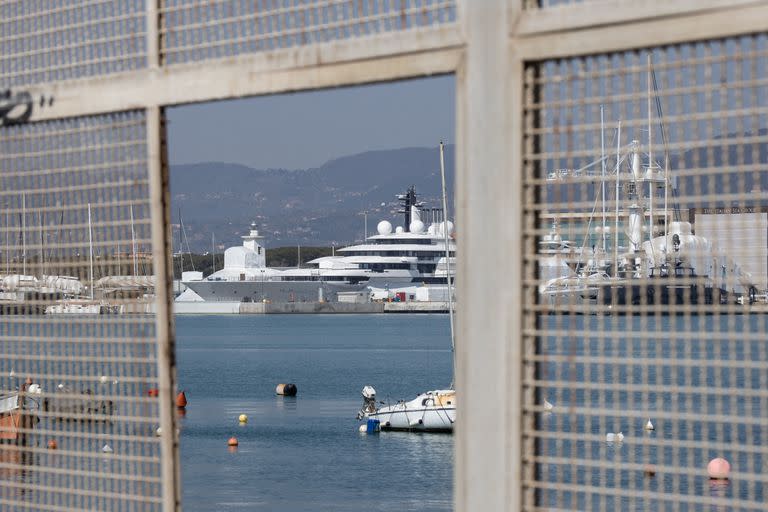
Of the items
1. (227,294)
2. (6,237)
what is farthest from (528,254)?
(227,294)

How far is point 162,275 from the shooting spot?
A: 4281 millimetres

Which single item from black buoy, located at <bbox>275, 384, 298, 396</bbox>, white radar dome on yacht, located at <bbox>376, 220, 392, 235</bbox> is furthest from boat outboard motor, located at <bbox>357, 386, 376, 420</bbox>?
white radar dome on yacht, located at <bbox>376, 220, 392, 235</bbox>

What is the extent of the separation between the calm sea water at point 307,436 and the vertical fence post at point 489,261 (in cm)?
1859

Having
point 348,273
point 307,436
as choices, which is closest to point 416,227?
point 348,273

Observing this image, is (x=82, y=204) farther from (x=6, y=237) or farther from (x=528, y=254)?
(x=528, y=254)

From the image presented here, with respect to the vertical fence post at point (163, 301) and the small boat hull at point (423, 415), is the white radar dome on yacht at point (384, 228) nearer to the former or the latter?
the small boat hull at point (423, 415)

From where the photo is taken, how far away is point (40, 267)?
4.80 m

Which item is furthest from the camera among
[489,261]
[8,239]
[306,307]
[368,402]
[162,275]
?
[306,307]

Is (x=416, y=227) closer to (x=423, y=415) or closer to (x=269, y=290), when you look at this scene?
(x=269, y=290)

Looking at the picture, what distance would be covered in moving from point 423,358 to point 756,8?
59731mm

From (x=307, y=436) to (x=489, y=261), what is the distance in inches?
1163

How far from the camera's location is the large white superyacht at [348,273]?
113625 mm

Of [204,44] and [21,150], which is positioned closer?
[204,44]

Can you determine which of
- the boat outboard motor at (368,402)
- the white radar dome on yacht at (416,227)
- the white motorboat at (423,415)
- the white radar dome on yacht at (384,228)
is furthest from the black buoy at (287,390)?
the white radar dome on yacht at (384,228)
